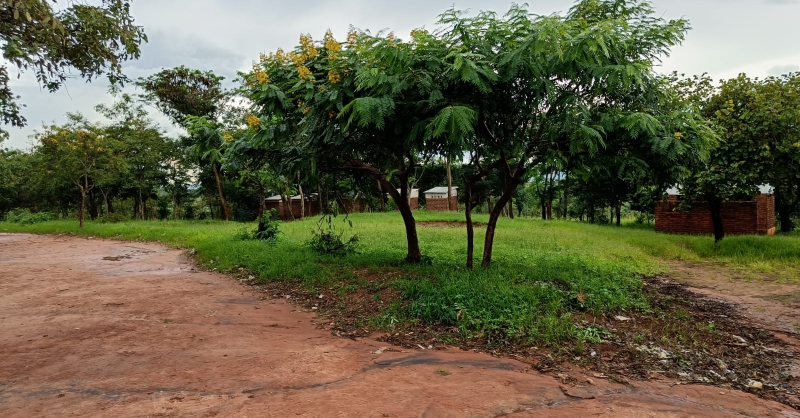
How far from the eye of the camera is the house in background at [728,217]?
17359mm

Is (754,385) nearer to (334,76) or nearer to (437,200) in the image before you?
(334,76)

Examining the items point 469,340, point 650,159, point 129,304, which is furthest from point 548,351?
point 129,304

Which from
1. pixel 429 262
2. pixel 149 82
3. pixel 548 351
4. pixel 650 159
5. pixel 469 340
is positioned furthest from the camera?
pixel 149 82

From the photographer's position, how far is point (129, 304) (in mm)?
6180

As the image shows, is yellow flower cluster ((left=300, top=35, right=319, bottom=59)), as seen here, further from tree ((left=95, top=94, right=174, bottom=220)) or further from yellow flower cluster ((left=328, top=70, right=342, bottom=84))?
tree ((left=95, top=94, right=174, bottom=220))

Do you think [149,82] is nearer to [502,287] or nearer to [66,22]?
[66,22]

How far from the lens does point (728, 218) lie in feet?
58.9

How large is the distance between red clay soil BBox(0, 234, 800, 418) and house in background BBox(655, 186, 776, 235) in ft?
52.8

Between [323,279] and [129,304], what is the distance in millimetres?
2790

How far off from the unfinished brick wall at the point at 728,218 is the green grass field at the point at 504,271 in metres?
5.22

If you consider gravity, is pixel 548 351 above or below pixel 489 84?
below

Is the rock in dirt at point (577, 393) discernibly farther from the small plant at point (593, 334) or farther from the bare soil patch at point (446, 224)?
the bare soil patch at point (446, 224)

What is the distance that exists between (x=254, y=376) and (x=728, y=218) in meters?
20.3

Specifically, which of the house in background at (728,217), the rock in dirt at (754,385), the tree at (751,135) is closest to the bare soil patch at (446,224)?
the house in background at (728,217)
